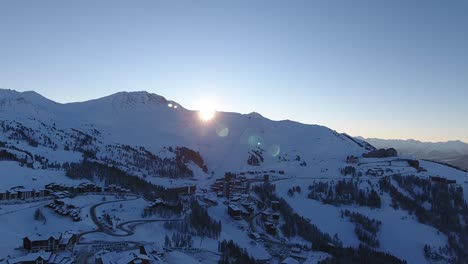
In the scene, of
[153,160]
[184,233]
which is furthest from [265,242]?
[153,160]

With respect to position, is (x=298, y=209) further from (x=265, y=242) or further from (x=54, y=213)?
(x=54, y=213)

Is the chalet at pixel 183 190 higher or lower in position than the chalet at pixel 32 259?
higher

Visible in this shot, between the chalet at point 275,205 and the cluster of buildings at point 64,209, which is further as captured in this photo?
the chalet at point 275,205

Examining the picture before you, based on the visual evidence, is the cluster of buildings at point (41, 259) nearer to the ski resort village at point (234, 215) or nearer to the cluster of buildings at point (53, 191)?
the ski resort village at point (234, 215)

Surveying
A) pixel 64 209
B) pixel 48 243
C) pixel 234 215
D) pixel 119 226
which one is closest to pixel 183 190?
pixel 234 215

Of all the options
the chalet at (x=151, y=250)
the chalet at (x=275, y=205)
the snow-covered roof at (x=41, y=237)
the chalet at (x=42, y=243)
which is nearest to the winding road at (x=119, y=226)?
the snow-covered roof at (x=41, y=237)

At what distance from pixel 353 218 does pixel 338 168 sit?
56914 millimetres

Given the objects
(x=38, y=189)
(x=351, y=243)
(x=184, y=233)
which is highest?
(x=38, y=189)

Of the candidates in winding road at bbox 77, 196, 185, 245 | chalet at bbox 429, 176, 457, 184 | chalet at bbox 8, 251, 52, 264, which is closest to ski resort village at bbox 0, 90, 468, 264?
chalet at bbox 8, 251, 52, 264

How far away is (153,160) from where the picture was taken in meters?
198

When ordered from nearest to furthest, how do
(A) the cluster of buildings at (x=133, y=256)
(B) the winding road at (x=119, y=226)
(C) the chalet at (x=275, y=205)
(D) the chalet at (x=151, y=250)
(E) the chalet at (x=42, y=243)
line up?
(A) the cluster of buildings at (x=133, y=256), (E) the chalet at (x=42, y=243), (D) the chalet at (x=151, y=250), (B) the winding road at (x=119, y=226), (C) the chalet at (x=275, y=205)

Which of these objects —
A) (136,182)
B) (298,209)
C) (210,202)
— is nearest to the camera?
(210,202)

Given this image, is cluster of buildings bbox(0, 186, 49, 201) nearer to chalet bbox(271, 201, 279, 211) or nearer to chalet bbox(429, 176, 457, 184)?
chalet bbox(271, 201, 279, 211)

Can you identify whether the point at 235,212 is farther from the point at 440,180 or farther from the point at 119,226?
the point at 440,180
